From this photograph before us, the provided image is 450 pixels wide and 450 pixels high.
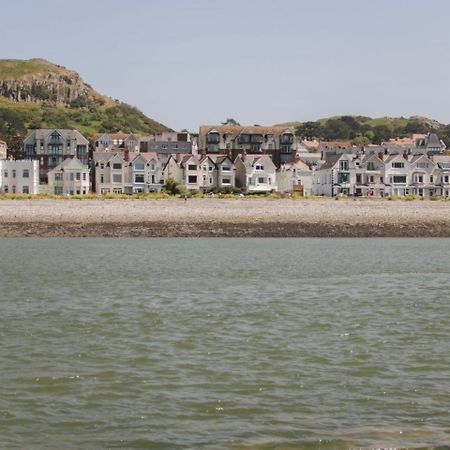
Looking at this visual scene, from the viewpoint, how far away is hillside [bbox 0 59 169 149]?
150m

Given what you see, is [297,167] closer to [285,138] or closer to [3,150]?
[285,138]

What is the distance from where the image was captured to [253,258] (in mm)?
37531

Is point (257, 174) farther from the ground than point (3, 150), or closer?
closer

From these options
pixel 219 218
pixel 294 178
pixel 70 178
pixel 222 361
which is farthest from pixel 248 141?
pixel 222 361

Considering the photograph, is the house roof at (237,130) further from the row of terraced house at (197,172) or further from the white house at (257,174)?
the white house at (257,174)

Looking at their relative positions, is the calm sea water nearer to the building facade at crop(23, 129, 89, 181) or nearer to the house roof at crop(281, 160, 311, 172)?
the house roof at crop(281, 160, 311, 172)

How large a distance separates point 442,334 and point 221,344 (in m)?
4.84

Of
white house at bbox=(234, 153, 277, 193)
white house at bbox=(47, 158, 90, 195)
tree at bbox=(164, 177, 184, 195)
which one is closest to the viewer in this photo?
tree at bbox=(164, 177, 184, 195)

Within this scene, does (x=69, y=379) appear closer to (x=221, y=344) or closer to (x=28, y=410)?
(x=28, y=410)

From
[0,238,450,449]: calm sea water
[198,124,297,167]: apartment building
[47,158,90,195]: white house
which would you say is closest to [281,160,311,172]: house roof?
[198,124,297,167]: apartment building

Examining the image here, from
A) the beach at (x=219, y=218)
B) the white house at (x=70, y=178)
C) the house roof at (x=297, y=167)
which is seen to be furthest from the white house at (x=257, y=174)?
the beach at (x=219, y=218)

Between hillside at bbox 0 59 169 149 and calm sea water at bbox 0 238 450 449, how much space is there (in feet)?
361

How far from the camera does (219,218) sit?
181 feet

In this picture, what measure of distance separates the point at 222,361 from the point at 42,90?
7139 inches
